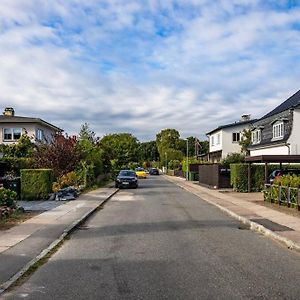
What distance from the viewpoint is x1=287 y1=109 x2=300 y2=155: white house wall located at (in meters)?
36.2

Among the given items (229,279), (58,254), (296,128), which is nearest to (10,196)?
(58,254)

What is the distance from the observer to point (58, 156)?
30312 mm

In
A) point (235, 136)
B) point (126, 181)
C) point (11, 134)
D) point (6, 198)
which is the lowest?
point (6, 198)

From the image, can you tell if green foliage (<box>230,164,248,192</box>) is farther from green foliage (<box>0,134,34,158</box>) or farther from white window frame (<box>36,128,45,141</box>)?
white window frame (<box>36,128,45,141</box>)

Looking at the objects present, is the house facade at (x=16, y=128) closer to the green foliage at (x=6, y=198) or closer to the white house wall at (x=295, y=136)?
the white house wall at (x=295, y=136)

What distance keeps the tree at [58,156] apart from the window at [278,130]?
1710 cm

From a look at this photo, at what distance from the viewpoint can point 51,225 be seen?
550 inches

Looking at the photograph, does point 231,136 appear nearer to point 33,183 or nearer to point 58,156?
point 58,156

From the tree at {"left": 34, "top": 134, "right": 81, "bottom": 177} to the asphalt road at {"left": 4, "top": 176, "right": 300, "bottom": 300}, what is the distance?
666 inches

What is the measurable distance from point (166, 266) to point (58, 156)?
75.3ft

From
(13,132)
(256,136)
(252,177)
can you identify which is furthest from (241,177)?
(13,132)

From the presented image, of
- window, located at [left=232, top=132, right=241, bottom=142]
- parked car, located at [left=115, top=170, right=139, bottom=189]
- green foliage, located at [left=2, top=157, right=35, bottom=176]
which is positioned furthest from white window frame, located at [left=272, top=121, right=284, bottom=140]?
window, located at [left=232, top=132, right=241, bottom=142]

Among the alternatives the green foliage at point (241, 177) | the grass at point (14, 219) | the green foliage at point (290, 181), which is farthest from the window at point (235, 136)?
the grass at point (14, 219)

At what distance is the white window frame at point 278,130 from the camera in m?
38.7
